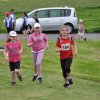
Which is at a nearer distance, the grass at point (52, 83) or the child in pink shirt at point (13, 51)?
the grass at point (52, 83)

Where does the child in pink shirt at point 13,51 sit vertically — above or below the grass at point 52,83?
above

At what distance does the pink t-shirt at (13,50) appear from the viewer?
41.4 ft

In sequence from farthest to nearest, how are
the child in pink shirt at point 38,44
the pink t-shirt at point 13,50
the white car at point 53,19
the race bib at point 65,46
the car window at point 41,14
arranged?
1. the car window at point 41,14
2. the white car at point 53,19
3. the child in pink shirt at point 38,44
4. the pink t-shirt at point 13,50
5. the race bib at point 65,46

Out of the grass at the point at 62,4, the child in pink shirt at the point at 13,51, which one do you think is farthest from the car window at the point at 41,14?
the child in pink shirt at the point at 13,51

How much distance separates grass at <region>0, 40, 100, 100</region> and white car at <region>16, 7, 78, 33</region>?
1303 centimetres

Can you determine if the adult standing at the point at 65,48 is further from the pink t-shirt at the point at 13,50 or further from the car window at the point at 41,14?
the car window at the point at 41,14

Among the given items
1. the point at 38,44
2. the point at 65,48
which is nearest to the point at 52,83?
the point at 38,44

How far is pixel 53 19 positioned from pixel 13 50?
71.4 feet

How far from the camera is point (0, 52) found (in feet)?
67.2

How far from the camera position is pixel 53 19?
3428 cm

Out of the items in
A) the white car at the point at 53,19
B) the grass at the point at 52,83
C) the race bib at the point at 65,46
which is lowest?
the grass at the point at 52,83

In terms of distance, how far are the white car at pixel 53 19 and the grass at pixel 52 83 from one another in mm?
→ 13028

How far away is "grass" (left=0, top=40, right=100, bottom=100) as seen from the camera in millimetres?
11695

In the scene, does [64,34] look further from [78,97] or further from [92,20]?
[92,20]
